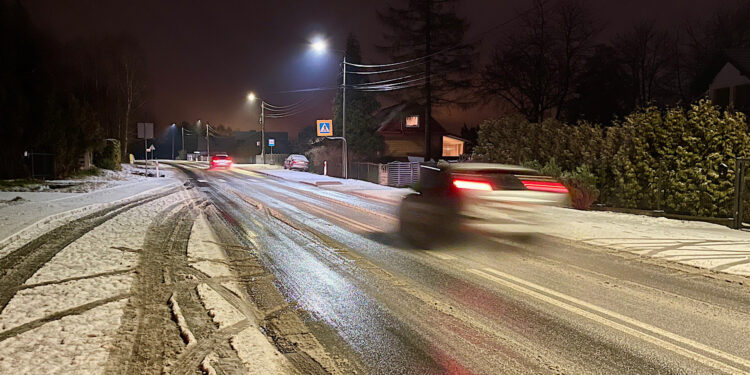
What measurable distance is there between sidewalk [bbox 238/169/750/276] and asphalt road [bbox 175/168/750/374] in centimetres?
60

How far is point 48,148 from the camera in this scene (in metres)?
24.4

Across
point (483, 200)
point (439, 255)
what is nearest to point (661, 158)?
point (483, 200)

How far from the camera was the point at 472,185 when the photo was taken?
922cm

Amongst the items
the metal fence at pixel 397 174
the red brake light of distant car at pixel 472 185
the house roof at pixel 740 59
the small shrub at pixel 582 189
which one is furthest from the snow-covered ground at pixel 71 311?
the house roof at pixel 740 59

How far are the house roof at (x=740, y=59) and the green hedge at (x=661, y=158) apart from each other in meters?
18.8

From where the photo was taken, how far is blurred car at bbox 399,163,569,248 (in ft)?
29.5

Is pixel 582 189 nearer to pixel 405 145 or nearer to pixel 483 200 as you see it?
pixel 483 200

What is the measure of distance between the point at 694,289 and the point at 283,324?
4.77 metres

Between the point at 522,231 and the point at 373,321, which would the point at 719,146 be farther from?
the point at 373,321

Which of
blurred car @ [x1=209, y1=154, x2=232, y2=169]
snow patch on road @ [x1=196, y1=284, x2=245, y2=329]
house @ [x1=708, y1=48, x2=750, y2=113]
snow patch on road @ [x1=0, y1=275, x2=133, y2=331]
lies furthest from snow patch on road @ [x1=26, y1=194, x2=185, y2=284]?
blurred car @ [x1=209, y1=154, x2=232, y2=169]

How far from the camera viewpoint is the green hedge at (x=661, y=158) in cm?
1147

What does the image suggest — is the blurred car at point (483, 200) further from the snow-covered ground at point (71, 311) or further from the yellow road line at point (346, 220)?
the snow-covered ground at point (71, 311)

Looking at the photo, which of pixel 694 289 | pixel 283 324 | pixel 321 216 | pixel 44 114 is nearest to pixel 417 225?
pixel 321 216

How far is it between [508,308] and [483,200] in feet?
14.1
